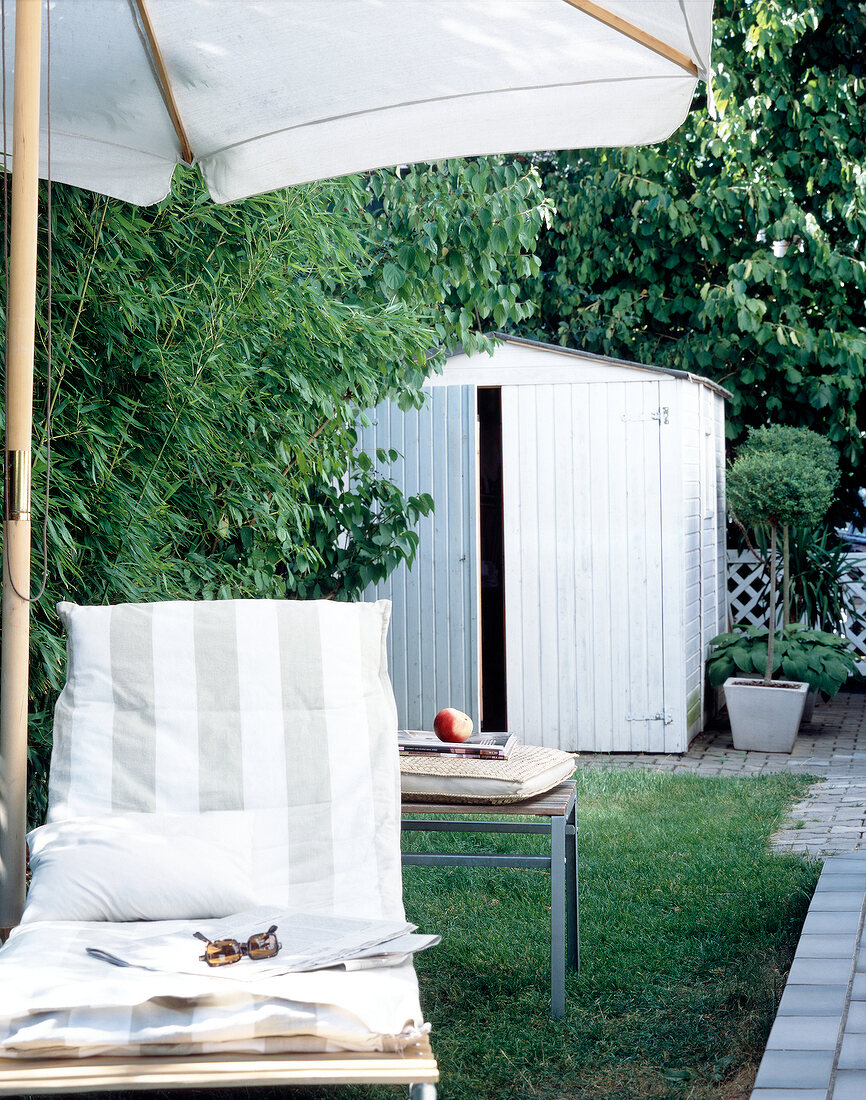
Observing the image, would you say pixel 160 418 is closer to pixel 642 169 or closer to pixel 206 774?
pixel 206 774

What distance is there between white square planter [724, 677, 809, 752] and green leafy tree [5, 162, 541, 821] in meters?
2.86

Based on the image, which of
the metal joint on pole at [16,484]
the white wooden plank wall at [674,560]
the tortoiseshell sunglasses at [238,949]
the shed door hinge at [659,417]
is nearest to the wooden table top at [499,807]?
the tortoiseshell sunglasses at [238,949]

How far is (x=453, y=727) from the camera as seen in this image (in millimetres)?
3111

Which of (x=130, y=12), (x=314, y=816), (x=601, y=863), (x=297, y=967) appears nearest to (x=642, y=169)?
(x=601, y=863)

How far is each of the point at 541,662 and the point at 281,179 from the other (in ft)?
13.9

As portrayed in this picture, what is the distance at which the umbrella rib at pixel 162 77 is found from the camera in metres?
2.62

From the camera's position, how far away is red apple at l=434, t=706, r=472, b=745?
312 centimetres

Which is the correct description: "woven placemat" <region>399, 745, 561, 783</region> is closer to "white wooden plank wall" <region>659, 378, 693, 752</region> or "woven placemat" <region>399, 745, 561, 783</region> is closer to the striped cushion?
the striped cushion

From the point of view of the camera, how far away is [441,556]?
22.2 ft

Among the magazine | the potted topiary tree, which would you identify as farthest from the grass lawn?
the potted topiary tree

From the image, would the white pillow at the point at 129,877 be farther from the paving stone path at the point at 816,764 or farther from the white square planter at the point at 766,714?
the white square planter at the point at 766,714

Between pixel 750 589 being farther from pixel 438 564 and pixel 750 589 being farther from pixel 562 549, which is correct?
pixel 438 564

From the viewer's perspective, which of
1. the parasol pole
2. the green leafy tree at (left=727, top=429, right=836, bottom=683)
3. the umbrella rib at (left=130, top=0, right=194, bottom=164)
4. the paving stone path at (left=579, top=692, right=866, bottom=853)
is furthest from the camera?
the green leafy tree at (left=727, top=429, right=836, bottom=683)

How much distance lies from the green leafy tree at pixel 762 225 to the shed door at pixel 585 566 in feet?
8.27
